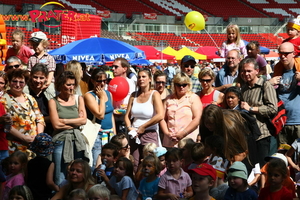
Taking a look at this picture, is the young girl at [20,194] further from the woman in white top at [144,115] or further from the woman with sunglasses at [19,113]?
the woman in white top at [144,115]

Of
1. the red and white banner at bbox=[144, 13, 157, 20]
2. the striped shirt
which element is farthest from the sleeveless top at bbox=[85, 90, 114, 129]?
the red and white banner at bbox=[144, 13, 157, 20]

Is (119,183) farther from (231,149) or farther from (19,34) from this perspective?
(19,34)

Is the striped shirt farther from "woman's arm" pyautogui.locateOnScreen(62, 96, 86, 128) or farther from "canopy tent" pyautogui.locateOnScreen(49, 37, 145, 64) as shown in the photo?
"canopy tent" pyautogui.locateOnScreen(49, 37, 145, 64)

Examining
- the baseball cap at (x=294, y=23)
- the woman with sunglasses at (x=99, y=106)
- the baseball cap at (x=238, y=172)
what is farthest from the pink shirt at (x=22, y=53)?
the baseball cap at (x=238, y=172)

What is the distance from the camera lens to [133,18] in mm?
40000

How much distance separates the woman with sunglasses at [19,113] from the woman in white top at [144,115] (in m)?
1.25

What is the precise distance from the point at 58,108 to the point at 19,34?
111 inches

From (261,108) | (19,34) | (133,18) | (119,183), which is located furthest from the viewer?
(133,18)

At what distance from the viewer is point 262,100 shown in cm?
620

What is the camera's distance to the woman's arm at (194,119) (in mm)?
6418

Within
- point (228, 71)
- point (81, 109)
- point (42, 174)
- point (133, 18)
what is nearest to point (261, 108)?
point (228, 71)

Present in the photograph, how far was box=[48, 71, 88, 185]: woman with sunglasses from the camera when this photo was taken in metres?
6.05

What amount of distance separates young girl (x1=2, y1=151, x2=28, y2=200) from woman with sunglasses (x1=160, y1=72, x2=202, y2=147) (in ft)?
6.14

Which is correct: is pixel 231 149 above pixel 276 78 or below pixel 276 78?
below
